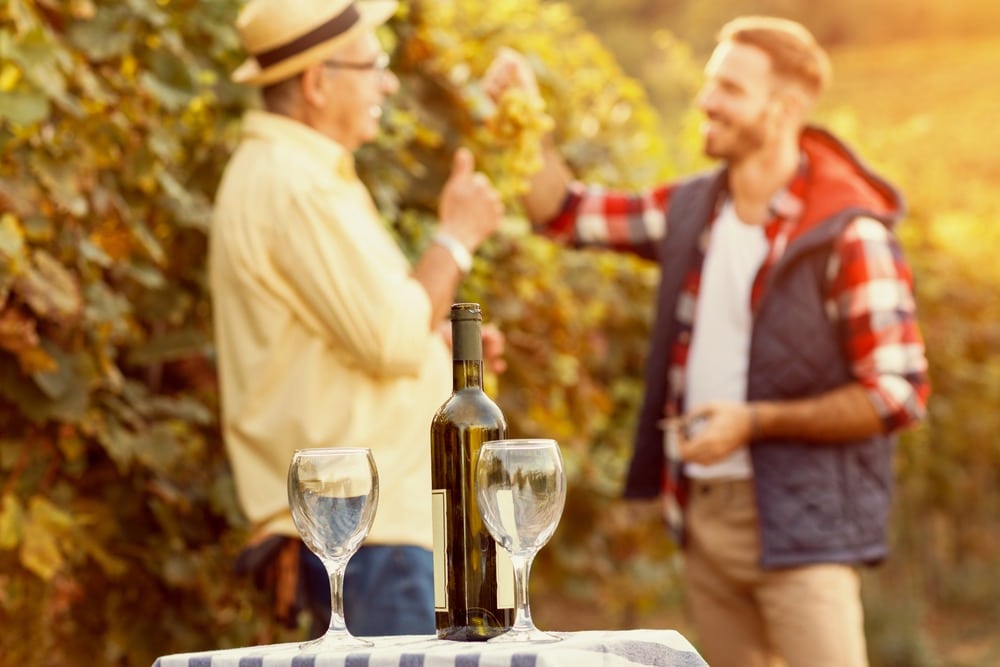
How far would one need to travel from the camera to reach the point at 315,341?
2.92 metres

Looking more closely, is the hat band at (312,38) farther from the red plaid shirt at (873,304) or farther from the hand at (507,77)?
the red plaid shirt at (873,304)

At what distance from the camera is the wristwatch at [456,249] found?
9.80ft

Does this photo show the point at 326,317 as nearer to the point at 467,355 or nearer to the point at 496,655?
the point at 467,355

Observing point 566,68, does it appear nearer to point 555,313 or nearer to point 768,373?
point 555,313

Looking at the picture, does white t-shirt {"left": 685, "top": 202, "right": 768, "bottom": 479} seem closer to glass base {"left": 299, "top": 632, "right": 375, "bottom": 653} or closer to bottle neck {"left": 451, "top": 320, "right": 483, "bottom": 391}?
bottle neck {"left": 451, "top": 320, "right": 483, "bottom": 391}

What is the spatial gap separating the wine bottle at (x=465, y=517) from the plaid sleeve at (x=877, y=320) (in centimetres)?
189

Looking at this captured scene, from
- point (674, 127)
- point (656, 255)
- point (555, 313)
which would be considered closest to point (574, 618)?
point (555, 313)

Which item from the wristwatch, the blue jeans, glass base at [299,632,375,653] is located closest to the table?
glass base at [299,632,375,653]

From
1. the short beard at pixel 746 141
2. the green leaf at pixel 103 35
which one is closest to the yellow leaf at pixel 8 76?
the green leaf at pixel 103 35

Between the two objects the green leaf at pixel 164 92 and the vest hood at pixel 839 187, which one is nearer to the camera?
the green leaf at pixel 164 92

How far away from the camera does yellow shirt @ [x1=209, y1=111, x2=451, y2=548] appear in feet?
9.29

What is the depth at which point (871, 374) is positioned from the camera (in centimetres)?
359

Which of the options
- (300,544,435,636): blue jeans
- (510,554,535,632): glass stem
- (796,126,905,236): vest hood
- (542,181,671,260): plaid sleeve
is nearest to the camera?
(510,554,535,632): glass stem

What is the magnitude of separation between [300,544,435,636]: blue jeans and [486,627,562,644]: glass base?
1031 millimetres
